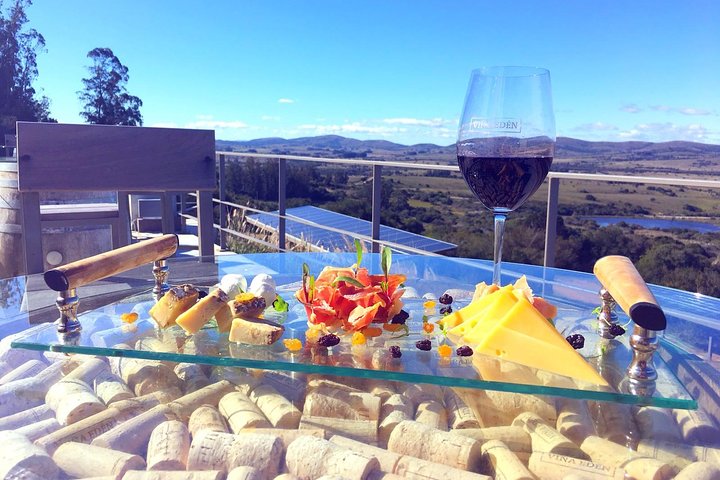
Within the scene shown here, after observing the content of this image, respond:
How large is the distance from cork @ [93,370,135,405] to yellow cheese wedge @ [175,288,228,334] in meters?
0.10

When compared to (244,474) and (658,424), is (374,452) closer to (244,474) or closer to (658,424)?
(244,474)

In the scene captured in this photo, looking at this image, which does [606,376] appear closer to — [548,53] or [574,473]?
[574,473]

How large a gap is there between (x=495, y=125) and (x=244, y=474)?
1.74 feet

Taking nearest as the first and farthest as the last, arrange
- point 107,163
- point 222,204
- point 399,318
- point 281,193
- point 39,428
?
point 39,428, point 399,318, point 107,163, point 281,193, point 222,204

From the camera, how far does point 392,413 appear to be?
67cm

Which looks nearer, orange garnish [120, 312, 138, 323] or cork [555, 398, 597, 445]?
cork [555, 398, 597, 445]

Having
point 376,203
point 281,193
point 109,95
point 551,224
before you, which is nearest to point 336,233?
point 376,203

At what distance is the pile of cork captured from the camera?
23.6 inches

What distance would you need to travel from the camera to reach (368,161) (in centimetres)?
388

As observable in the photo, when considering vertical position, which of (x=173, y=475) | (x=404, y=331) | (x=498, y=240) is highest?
(x=498, y=240)

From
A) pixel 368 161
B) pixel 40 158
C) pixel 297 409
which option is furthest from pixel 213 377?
pixel 368 161

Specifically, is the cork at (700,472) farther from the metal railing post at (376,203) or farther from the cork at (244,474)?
the metal railing post at (376,203)

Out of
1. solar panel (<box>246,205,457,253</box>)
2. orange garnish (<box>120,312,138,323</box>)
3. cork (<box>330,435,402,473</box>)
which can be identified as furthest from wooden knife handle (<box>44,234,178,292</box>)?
solar panel (<box>246,205,457,253</box>)

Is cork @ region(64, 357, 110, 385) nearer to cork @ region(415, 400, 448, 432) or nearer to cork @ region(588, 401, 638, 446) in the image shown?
cork @ region(415, 400, 448, 432)
